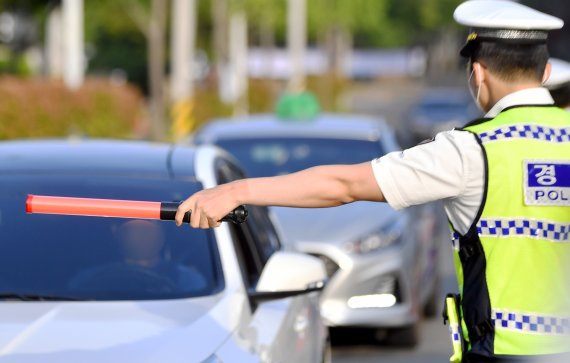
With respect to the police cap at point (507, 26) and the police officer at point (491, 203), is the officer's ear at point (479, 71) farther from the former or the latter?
the police officer at point (491, 203)

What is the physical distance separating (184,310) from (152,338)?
0.46 meters

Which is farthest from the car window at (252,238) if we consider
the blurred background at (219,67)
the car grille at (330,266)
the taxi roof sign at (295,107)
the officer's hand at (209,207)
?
the taxi roof sign at (295,107)

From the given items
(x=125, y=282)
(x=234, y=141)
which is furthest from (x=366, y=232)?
(x=125, y=282)

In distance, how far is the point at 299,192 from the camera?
12.0ft

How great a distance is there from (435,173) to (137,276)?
1.97 metres

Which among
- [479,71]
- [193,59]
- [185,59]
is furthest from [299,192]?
[193,59]

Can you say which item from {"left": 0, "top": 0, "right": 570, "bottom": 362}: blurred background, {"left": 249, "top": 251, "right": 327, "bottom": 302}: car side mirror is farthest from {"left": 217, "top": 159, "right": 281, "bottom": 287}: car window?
{"left": 0, "top": 0, "right": 570, "bottom": 362}: blurred background

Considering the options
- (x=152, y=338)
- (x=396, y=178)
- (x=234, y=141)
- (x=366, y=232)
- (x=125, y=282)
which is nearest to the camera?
(x=396, y=178)

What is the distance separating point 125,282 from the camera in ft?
17.5

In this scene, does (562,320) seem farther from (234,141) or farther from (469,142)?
(234,141)

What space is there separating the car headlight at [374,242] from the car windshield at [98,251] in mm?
4120

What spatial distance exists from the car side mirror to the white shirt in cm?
176

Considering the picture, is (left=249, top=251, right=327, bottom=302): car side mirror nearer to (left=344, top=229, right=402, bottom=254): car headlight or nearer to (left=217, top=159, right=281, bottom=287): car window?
(left=217, top=159, right=281, bottom=287): car window

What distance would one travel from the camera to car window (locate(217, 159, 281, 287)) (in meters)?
5.72
